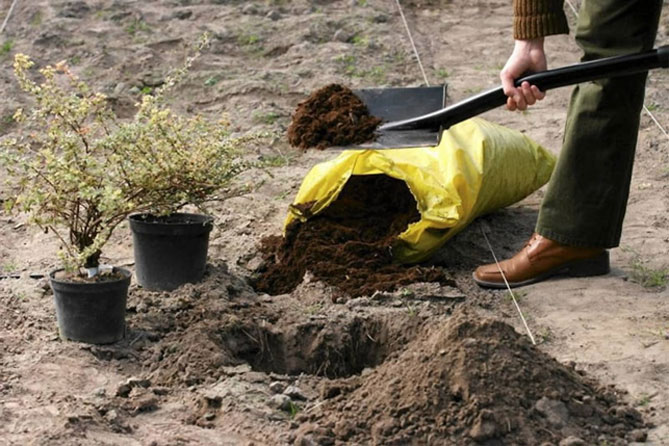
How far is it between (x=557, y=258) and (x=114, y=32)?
4.44 metres

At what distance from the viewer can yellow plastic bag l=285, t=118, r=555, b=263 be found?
3.81 metres

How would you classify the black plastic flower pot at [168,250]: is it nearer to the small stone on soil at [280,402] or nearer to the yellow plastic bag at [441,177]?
the yellow plastic bag at [441,177]

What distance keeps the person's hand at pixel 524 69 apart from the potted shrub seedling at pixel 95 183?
983 mm

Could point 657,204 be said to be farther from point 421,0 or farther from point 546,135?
point 421,0

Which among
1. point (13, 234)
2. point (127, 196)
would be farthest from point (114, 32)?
point (127, 196)

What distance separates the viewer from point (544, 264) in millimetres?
3734

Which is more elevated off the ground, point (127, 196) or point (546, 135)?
point (127, 196)

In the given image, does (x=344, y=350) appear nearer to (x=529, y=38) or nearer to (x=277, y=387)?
(x=277, y=387)

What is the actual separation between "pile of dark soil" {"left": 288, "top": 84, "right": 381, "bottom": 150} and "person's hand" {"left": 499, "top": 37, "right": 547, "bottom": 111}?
0.66m

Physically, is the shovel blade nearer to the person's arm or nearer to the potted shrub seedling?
the person's arm

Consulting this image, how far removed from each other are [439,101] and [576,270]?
849 millimetres

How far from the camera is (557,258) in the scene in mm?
3730

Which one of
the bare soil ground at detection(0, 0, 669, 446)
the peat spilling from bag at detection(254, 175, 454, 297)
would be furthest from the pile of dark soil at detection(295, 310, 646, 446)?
the peat spilling from bag at detection(254, 175, 454, 297)

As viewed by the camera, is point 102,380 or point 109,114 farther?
point 109,114
